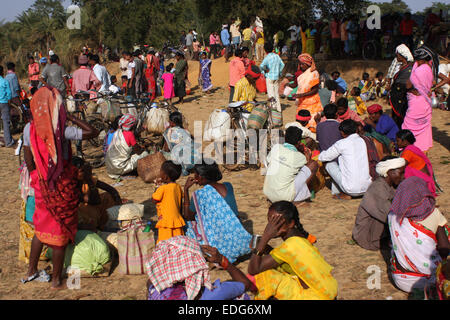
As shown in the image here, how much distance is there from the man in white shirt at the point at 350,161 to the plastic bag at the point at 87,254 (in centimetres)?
346

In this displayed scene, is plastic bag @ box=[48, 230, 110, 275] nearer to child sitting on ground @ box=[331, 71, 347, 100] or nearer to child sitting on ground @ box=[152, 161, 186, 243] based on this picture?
child sitting on ground @ box=[152, 161, 186, 243]

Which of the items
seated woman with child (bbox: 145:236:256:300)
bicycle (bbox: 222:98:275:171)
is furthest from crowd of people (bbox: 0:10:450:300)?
bicycle (bbox: 222:98:275:171)

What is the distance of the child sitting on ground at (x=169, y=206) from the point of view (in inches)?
191

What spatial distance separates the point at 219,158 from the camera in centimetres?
855

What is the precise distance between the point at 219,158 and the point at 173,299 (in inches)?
209

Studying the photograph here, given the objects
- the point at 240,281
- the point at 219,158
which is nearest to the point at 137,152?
the point at 219,158

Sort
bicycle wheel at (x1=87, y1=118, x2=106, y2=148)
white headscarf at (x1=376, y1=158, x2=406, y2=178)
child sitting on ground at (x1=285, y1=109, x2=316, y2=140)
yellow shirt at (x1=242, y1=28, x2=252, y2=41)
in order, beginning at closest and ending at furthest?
white headscarf at (x1=376, y1=158, x2=406, y2=178) → child sitting on ground at (x1=285, y1=109, x2=316, y2=140) → bicycle wheel at (x1=87, y1=118, x2=106, y2=148) → yellow shirt at (x1=242, y1=28, x2=252, y2=41)

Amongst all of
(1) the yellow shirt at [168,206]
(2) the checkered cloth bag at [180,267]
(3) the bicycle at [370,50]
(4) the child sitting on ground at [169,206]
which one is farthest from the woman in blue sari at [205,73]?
(2) the checkered cloth bag at [180,267]

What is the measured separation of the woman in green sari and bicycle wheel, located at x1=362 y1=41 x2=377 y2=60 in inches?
272

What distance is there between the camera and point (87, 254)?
4.66 meters

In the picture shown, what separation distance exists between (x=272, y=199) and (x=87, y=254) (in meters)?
2.77

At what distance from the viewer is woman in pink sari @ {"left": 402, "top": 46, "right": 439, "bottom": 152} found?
7.45 m

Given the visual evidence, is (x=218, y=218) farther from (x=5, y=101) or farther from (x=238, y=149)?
(x=5, y=101)
